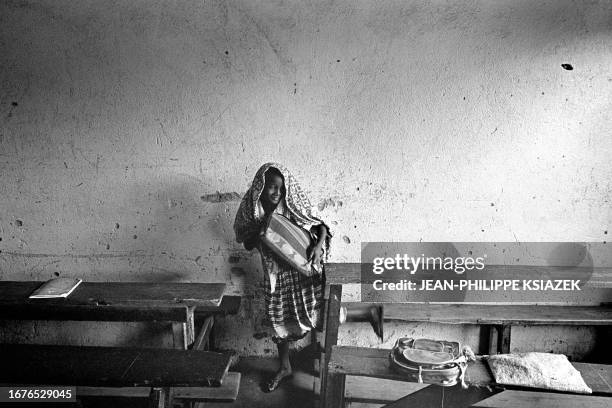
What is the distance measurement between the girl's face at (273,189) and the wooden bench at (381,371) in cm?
121

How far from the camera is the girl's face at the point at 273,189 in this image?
327 cm

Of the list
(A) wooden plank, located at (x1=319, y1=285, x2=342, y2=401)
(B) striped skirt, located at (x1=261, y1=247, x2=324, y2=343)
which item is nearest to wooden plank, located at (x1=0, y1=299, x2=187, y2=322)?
(B) striped skirt, located at (x1=261, y1=247, x2=324, y2=343)

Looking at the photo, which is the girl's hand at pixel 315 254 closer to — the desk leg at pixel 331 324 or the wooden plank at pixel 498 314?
the desk leg at pixel 331 324

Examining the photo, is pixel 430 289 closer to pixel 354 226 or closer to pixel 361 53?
pixel 354 226

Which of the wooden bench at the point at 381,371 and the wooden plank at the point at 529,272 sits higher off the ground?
the wooden plank at the point at 529,272

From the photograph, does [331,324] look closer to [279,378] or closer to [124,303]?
[279,378]

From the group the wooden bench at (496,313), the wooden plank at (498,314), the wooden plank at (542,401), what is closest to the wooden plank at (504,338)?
the wooden bench at (496,313)

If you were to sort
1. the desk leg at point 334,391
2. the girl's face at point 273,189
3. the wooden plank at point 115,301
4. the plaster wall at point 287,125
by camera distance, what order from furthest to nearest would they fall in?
1. the plaster wall at point 287,125
2. the girl's face at point 273,189
3. the wooden plank at point 115,301
4. the desk leg at point 334,391

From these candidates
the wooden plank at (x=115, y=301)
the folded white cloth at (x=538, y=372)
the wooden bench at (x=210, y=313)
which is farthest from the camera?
the wooden bench at (x=210, y=313)

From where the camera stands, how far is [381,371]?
237 cm

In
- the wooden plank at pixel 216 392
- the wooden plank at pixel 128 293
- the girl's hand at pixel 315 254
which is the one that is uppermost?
the girl's hand at pixel 315 254

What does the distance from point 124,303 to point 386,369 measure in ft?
6.35

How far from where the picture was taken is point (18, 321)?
4102 mm

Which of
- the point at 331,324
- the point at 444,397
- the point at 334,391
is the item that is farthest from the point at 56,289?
the point at 444,397
